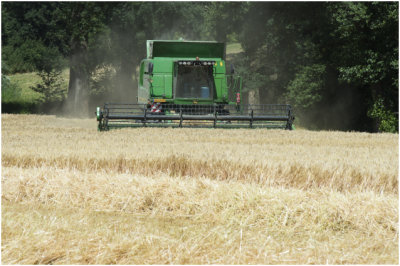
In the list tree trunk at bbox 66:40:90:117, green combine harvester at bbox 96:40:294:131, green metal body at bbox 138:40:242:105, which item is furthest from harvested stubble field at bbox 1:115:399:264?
tree trunk at bbox 66:40:90:117

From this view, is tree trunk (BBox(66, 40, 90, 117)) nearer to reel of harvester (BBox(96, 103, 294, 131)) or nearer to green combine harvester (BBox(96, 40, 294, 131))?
green combine harvester (BBox(96, 40, 294, 131))

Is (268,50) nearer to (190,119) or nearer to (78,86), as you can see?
(78,86)

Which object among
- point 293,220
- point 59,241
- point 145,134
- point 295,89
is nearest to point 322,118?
point 295,89

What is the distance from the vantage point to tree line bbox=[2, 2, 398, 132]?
22016mm

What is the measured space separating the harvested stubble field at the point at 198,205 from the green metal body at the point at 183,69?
293 inches

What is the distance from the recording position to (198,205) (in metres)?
6.73

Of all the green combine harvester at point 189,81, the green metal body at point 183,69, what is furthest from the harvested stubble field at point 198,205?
the green metal body at point 183,69

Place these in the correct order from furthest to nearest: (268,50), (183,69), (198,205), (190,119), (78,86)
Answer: (78,86) < (268,50) < (183,69) < (190,119) < (198,205)

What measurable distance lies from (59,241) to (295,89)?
2189cm

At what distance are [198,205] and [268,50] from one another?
78.5ft

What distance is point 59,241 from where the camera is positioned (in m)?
4.96

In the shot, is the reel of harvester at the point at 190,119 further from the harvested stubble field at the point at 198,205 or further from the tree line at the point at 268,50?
the tree line at the point at 268,50

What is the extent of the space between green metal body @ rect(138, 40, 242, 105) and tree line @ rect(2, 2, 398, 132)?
6074 mm

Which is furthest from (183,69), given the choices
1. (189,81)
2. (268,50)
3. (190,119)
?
(268,50)
